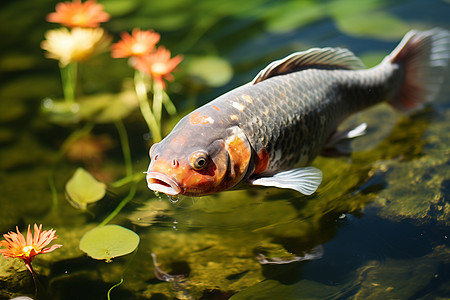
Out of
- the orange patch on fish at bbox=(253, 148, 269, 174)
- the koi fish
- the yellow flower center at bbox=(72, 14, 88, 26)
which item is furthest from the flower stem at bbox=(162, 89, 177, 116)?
the orange patch on fish at bbox=(253, 148, 269, 174)

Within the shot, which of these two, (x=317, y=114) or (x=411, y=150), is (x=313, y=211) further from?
(x=411, y=150)

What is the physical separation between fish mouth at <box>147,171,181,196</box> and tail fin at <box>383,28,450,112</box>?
1462 mm

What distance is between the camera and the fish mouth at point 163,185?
1832 mm

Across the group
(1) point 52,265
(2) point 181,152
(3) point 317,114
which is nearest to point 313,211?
(3) point 317,114

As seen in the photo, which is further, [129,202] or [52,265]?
[129,202]

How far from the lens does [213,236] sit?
2.19 m

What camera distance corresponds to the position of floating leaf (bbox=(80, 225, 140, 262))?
205 cm

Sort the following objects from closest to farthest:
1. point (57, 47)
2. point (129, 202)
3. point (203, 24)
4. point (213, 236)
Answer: point (213, 236), point (129, 202), point (57, 47), point (203, 24)

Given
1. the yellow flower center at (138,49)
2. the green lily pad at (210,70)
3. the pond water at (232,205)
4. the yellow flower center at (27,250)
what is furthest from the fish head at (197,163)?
the green lily pad at (210,70)

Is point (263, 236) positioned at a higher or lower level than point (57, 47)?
lower

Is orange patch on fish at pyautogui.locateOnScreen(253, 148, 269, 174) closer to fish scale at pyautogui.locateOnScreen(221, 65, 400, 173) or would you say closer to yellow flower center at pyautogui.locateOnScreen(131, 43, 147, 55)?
fish scale at pyautogui.locateOnScreen(221, 65, 400, 173)

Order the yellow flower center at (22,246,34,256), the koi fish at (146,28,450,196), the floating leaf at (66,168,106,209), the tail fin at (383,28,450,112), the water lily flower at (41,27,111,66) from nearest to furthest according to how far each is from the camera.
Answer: the yellow flower center at (22,246,34,256) → the koi fish at (146,28,450,196) → the floating leaf at (66,168,106,209) → the tail fin at (383,28,450,112) → the water lily flower at (41,27,111,66)

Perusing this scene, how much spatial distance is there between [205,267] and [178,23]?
2599mm

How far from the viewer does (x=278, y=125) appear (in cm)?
210
